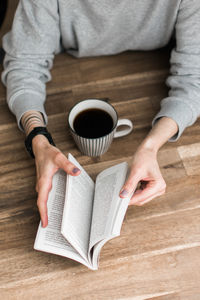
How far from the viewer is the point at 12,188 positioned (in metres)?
0.88

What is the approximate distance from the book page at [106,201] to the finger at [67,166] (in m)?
0.09

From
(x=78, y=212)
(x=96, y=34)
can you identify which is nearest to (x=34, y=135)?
(x=78, y=212)

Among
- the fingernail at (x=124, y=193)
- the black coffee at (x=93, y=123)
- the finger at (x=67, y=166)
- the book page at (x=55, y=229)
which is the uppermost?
the black coffee at (x=93, y=123)

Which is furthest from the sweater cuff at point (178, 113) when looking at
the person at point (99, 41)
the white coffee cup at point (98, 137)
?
the white coffee cup at point (98, 137)

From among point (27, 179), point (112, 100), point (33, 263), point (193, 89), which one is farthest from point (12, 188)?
point (193, 89)

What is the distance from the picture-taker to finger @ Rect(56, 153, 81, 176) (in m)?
0.73

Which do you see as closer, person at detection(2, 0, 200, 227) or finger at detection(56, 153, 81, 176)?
finger at detection(56, 153, 81, 176)

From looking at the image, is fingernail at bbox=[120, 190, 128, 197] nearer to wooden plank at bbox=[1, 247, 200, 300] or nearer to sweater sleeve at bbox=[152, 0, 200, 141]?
wooden plank at bbox=[1, 247, 200, 300]

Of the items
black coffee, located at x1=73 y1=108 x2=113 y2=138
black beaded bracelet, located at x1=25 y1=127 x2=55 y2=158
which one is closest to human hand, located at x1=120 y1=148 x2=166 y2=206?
black coffee, located at x1=73 y1=108 x2=113 y2=138

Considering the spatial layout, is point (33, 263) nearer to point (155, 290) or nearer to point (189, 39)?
point (155, 290)

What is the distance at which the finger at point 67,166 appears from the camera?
73cm

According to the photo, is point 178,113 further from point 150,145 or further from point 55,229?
point 55,229

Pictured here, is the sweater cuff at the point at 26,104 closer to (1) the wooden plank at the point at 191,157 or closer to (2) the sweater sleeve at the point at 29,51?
(2) the sweater sleeve at the point at 29,51

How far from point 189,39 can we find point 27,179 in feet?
1.98
